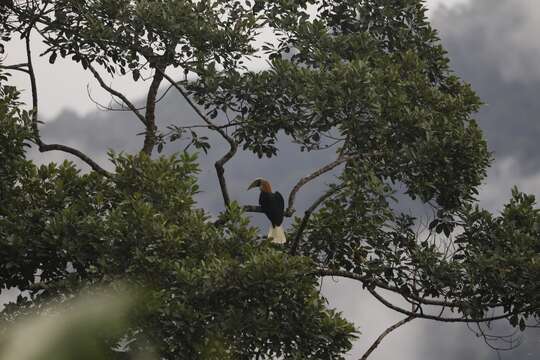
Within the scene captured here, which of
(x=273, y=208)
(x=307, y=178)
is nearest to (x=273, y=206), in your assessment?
(x=273, y=208)

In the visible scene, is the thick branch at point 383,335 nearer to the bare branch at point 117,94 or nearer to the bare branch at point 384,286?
the bare branch at point 384,286

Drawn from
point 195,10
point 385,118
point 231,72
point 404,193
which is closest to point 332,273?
point 404,193

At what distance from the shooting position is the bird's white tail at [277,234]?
34.8 feet

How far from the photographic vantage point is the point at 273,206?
1130cm

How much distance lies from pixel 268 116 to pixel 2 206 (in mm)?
3890

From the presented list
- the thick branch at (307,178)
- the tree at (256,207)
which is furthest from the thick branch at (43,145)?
the thick branch at (307,178)

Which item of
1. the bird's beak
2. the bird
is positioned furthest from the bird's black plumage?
the bird's beak

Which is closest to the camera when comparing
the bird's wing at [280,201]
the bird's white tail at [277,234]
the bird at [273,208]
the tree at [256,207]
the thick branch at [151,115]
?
the tree at [256,207]

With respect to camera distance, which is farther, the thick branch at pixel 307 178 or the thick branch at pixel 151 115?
the thick branch at pixel 151 115

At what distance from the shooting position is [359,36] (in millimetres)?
11180

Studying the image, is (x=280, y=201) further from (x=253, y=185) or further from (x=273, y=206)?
(x=253, y=185)

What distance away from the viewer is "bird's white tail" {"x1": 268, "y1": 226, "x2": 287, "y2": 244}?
1060 cm

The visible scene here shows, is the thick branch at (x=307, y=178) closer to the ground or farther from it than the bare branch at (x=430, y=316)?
farther from it

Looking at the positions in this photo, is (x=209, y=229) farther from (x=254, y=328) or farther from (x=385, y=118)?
(x=385, y=118)
